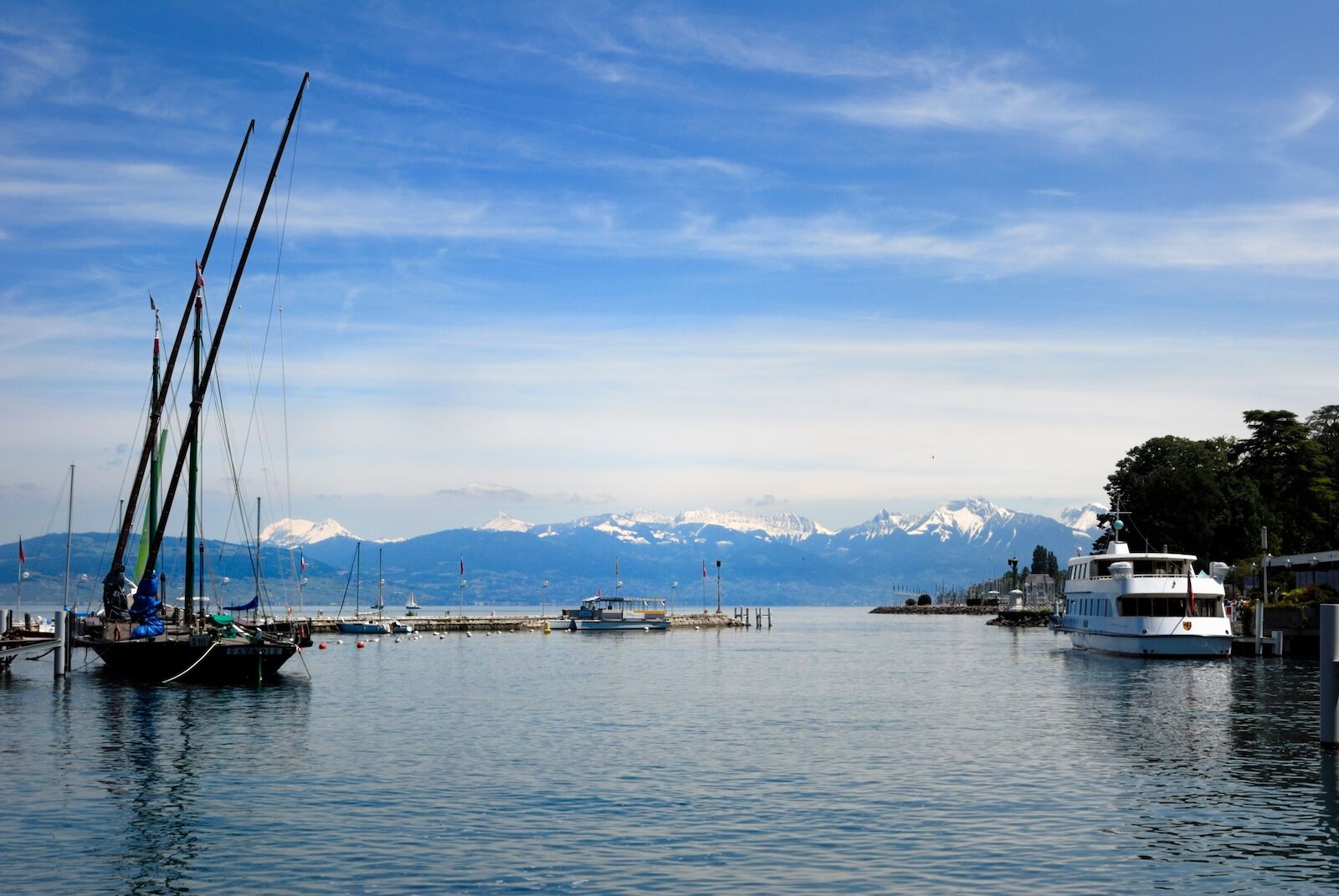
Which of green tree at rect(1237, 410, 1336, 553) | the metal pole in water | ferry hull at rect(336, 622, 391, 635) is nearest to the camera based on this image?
the metal pole in water

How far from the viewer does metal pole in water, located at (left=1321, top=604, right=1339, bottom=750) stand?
4319cm

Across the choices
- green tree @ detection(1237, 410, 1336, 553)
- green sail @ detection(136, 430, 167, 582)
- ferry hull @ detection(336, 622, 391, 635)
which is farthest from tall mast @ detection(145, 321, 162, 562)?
green tree @ detection(1237, 410, 1336, 553)

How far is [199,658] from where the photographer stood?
77.7 meters

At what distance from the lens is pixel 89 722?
57.0 m

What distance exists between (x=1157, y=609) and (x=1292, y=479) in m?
74.0

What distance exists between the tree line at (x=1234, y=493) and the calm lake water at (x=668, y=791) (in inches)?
3094

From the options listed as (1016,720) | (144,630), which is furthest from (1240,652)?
(144,630)

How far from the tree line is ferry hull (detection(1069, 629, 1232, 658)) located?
47210 mm

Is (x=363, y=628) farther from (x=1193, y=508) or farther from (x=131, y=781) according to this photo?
(x=131, y=781)

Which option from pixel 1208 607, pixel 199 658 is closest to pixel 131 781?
pixel 199 658

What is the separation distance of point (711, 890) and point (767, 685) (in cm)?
5949

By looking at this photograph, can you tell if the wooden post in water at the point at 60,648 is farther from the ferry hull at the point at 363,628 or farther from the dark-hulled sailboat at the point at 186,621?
the ferry hull at the point at 363,628

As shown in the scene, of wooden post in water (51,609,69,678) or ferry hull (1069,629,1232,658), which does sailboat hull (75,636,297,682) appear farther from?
→ ferry hull (1069,629,1232,658)

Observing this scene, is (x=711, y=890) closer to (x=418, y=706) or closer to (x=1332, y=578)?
(x=418, y=706)
